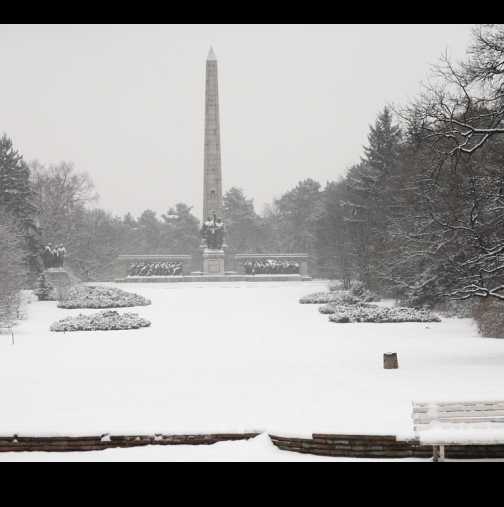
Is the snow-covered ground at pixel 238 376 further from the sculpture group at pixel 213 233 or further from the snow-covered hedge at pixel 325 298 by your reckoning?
the sculpture group at pixel 213 233

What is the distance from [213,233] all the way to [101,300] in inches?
755

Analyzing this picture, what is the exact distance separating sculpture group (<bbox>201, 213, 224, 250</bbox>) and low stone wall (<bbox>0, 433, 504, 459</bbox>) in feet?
133

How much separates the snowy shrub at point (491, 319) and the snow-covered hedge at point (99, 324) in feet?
33.5

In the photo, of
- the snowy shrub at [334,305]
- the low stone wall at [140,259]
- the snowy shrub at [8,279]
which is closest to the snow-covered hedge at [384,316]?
the snowy shrub at [334,305]

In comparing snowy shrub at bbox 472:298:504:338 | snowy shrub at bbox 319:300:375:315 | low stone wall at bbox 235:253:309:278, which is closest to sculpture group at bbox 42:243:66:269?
snowy shrub at bbox 319:300:375:315

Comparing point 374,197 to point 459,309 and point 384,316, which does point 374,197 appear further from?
point 384,316

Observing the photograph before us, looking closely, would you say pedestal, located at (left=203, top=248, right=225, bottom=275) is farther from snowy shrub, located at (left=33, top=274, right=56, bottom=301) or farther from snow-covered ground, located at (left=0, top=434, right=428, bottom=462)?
snow-covered ground, located at (left=0, top=434, right=428, bottom=462)

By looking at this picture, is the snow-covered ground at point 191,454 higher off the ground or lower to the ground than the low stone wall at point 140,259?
lower

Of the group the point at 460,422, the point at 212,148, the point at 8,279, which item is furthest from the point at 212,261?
the point at 460,422

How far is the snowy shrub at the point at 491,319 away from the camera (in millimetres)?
19906

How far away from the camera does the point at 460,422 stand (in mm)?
7742

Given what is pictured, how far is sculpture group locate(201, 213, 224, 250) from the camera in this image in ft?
161
